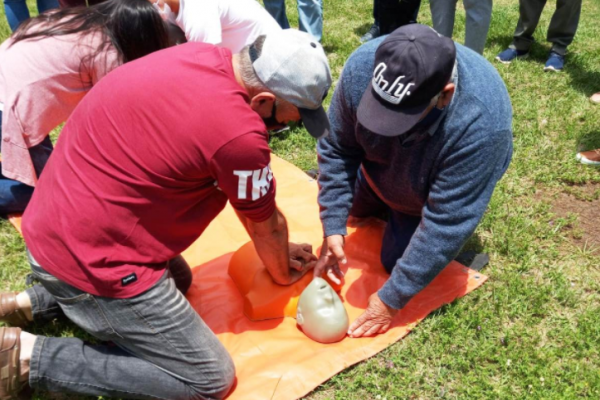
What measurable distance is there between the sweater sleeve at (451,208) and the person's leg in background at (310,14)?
3.25 m

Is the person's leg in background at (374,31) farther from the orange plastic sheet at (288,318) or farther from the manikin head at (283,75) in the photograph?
the manikin head at (283,75)

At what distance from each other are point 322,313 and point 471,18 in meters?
3.04

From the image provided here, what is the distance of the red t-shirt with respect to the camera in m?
1.67

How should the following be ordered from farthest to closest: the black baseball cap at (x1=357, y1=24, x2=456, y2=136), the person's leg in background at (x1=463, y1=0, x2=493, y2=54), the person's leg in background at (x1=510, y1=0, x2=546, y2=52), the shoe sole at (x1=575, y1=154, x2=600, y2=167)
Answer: the person's leg in background at (x1=510, y1=0, x2=546, y2=52) < the person's leg in background at (x1=463, y1=0, x2=493, y2=54) < the shoe sole at (x1=575, y1=154, x2=600, y2=167) < the black baseball cap at (x1=357, y1=24, x2=456, y2=136)

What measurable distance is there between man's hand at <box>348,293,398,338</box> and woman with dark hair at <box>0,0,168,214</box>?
5.33 feet

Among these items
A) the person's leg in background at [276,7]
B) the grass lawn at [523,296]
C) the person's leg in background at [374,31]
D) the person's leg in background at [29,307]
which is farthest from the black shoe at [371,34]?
the person's leg in background at [29,307]

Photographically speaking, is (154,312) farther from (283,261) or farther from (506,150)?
(506,150)

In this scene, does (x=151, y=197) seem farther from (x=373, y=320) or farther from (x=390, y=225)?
(x=390, y=225)

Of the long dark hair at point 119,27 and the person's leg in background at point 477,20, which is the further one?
the person's leg in background at point 477,20

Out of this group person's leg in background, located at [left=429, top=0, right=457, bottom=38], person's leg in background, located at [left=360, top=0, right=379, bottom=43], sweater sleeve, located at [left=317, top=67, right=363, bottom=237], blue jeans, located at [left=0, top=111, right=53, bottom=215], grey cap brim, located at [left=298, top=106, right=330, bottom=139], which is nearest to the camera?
grey cap brim, located at [left=298, top=106, right=330, bottom=139]

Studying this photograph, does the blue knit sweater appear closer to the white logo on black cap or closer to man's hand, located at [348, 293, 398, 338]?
man's hand, located at [348, 293, 398, 338]

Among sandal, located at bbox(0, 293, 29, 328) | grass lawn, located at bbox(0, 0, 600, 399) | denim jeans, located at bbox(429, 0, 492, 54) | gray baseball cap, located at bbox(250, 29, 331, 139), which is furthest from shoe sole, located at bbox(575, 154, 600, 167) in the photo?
sandal, located at bbox(0, 293, 29, 328)

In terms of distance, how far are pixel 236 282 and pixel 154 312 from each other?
0.77 m

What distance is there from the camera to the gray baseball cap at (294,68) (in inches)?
67.1
